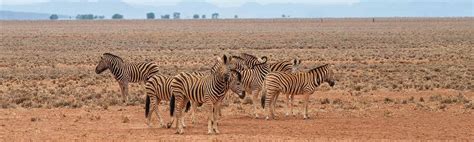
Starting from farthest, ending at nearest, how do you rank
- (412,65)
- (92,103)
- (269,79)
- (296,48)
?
(296,48) → (412,65) → (92,103) → (269,79)

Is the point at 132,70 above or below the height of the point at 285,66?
below

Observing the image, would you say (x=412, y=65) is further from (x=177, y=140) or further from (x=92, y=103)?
(x=177, y=140)

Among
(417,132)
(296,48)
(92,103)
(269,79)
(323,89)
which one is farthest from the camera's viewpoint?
(296,48)

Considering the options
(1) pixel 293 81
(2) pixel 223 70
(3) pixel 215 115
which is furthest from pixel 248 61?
(2) pixel 223 70

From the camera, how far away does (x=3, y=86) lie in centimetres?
2984

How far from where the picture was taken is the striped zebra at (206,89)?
54.0 feet

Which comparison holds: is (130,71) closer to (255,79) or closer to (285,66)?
(285,66)

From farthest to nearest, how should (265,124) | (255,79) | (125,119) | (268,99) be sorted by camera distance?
(255,79), (268,99), (125,119), (265,124)

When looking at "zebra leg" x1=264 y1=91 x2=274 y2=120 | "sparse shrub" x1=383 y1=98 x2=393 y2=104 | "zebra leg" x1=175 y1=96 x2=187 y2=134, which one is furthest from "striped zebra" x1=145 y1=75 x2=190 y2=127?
"sparse shrub" x1=383 y1=98 x2=393 y2=104

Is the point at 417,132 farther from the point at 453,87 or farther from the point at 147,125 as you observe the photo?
the point at 453,87

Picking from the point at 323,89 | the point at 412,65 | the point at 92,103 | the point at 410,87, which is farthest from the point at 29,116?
the point at 412,65

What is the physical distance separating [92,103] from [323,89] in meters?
7.95

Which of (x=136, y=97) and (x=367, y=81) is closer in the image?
(x=136, y=97)

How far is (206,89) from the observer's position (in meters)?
16.5
